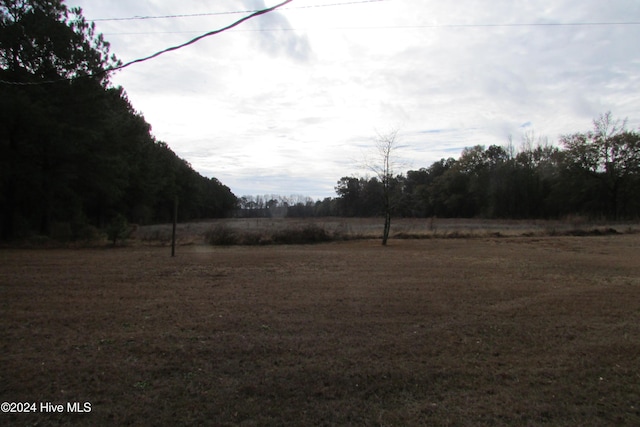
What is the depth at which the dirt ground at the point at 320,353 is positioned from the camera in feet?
9.91

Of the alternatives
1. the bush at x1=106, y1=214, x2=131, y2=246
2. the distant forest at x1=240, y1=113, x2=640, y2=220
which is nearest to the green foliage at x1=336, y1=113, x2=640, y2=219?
the distant forest at x1=240, y1=113, x2=640, y2=220

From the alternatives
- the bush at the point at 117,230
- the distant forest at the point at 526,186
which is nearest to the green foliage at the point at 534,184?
the distant forest at the point at 526,186

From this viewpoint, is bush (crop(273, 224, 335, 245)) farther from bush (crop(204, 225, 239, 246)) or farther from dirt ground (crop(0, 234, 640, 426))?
dirt ground (crop(0, 234, 640, 426))

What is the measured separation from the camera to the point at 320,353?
418 cm

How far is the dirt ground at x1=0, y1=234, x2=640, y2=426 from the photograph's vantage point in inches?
119

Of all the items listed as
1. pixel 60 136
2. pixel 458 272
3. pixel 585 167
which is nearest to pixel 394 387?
pixel 458 272

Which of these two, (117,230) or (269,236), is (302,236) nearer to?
(269,236)

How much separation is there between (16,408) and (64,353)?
112cm

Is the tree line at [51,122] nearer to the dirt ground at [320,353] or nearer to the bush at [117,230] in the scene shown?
the bush at [117,230]

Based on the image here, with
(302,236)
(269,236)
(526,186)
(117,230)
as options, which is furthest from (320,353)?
(526,186)

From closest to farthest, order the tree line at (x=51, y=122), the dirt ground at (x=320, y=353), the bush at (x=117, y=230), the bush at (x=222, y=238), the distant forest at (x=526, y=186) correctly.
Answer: the dirt ground at (x=320, y=353) → the tree line at (x=51, y=122) → the bush at (x=117, y=230) → the bush at (x=222, y=238) → the distant forest at (x=526, y=186)

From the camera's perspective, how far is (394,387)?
3.41 meters


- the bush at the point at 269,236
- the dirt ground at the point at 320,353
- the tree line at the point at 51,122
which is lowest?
the dirt ground at the point at 320,353

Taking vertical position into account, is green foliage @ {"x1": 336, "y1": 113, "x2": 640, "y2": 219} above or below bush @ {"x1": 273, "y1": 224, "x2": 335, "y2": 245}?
above
